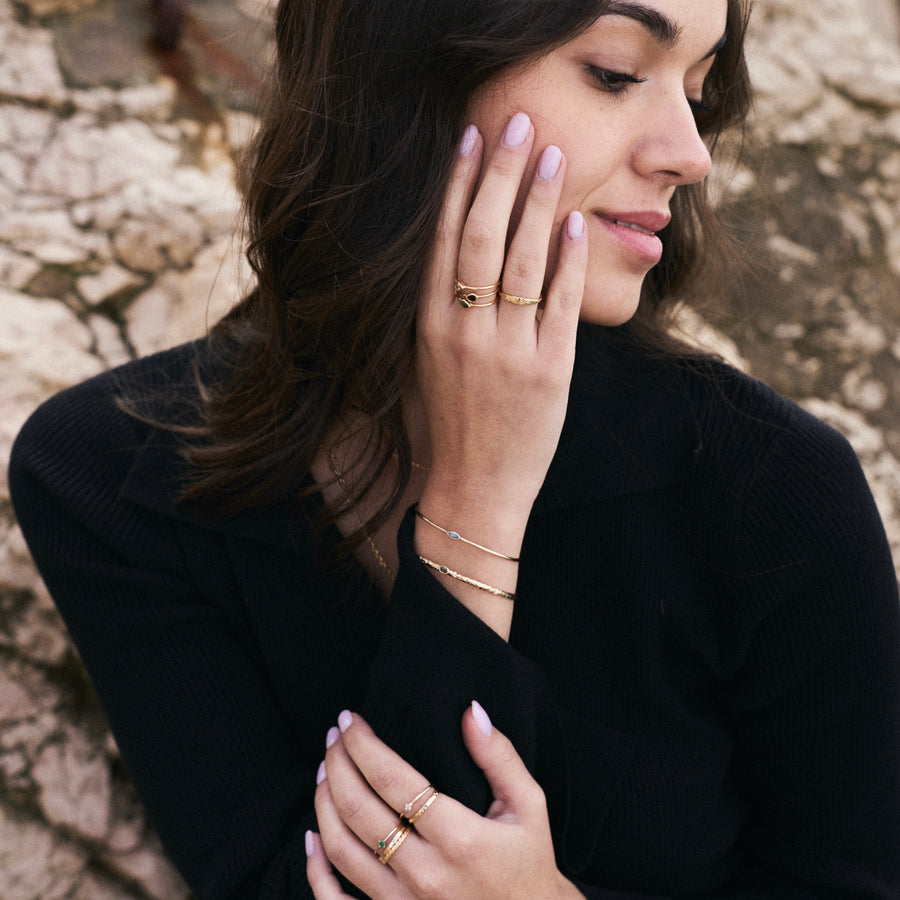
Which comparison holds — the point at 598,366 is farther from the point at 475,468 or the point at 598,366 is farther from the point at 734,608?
the point at 734,608

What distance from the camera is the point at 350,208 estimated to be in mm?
1408

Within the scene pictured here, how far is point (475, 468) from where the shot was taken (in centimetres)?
140

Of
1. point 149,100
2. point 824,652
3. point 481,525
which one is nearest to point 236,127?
point 149,100

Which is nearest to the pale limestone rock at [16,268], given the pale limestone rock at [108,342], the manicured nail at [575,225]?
the pale limestone rock at [108,342]

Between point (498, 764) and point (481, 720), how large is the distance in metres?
0.07

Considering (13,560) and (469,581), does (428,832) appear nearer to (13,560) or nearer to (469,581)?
(469,581)

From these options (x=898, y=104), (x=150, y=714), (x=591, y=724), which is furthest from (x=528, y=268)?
(x=898, y=104)

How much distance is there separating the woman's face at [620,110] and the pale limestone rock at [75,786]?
138 cm

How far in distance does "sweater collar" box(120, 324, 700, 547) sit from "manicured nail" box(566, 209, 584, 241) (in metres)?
0.29

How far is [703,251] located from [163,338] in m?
1.24

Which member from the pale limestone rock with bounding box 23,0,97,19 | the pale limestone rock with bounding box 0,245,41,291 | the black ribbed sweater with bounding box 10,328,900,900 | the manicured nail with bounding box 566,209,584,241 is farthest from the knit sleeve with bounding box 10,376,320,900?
the pale limestone rock with bounding box 23,0,97,19

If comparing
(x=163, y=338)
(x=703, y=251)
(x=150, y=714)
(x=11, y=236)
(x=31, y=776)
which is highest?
(x=703, y=251)

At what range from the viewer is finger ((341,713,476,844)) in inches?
51.3

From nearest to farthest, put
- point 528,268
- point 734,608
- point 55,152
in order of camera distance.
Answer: point 528,268 → point 734,608 → point 55,152
